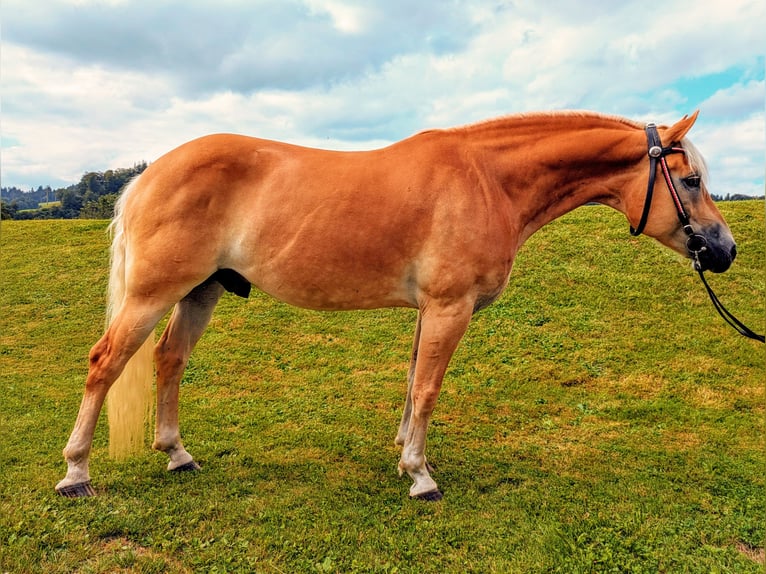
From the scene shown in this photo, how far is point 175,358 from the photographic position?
13.4 ft

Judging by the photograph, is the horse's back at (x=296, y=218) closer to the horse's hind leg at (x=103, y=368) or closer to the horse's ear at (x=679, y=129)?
the horse's hind leg at (x=103, y=368)

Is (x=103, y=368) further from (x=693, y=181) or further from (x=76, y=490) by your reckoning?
(x=693, y=181)

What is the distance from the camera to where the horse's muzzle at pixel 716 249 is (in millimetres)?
3512

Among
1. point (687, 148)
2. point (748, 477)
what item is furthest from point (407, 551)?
point (687, 148)

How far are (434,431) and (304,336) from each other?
3911mm

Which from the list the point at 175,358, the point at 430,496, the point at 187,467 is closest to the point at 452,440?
the point at 430,496

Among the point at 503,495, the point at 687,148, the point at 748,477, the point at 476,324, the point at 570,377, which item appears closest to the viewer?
the point at 687,148

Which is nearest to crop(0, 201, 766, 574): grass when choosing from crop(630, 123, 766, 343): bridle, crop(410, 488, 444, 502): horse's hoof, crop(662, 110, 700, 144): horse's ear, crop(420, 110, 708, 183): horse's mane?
crop(410, 488, 444, 502): horse's hoof

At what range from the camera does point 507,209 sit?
3.65m

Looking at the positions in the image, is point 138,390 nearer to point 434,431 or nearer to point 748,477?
point 434,431

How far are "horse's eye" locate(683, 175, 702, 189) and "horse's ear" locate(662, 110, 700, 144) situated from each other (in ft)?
0.91

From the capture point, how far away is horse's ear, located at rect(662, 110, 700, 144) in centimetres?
341

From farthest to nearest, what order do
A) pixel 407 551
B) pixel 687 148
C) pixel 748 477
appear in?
pixel 748 477, pixel 687 148, pixel 407 551

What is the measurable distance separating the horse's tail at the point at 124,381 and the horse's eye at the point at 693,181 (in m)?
4.03
